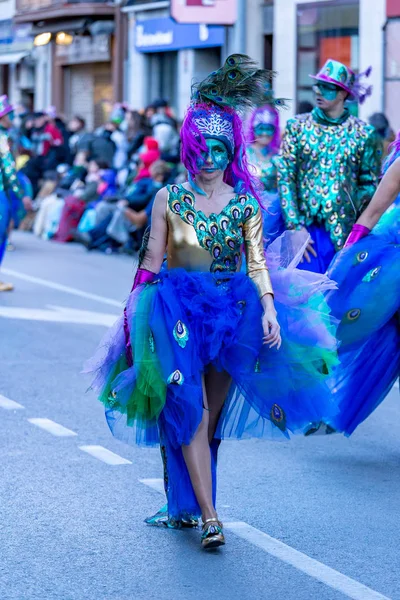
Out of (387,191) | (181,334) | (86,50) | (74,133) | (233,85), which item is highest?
(86,50)

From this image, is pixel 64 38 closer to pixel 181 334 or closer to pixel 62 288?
pixel 62 288

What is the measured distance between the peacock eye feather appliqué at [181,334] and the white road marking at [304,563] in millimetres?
862

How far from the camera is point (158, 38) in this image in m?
32.4

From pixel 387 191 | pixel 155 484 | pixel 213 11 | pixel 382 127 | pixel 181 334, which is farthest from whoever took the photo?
pixel 213 11

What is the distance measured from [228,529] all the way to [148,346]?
894mm

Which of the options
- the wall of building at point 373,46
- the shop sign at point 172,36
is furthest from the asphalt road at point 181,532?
the shop sign at point 172,36

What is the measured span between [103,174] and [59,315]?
9131mm

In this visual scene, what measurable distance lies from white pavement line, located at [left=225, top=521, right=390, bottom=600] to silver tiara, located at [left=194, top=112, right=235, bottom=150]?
1.61m

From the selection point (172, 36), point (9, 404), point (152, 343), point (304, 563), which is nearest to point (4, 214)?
point (9, 404)

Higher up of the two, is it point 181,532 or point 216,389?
point 216,389

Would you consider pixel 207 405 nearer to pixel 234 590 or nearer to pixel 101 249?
pixel 234 590

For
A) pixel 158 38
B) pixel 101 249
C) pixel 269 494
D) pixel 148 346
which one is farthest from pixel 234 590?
pixel 158 38

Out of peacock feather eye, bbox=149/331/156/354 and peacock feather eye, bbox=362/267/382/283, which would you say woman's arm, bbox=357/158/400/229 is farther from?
peacock feather eye, bbox=149/331/156/354

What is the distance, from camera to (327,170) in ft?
29.2
